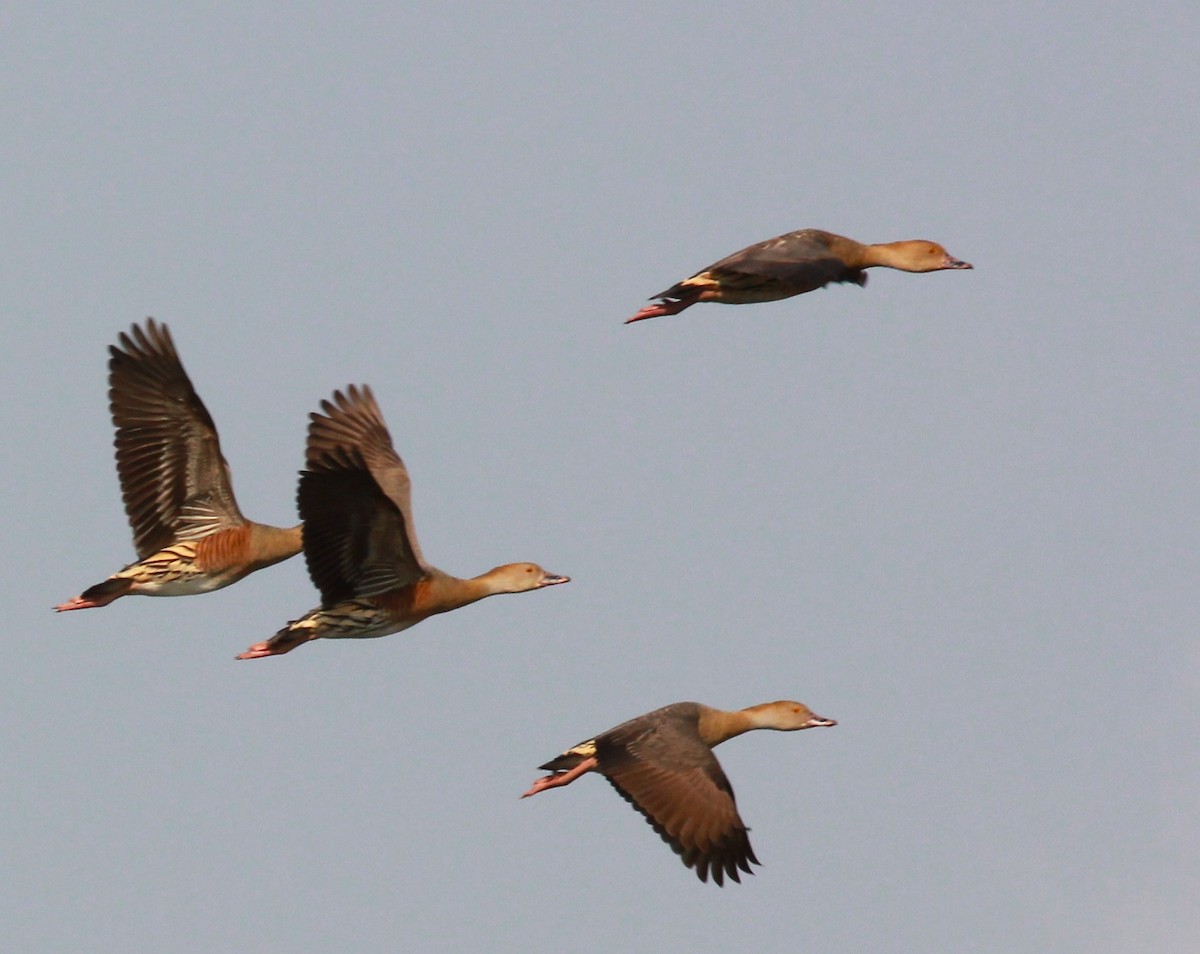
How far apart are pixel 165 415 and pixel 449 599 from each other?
11.4 ft

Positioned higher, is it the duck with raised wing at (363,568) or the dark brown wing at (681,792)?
the duck with raised wing at (363,568)

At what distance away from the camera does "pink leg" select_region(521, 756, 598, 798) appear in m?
23.1

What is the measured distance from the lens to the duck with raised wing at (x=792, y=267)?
23578mm

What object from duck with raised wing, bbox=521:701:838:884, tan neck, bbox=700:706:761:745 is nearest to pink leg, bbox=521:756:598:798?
duck with raised wing, bbox=521:701:838:884

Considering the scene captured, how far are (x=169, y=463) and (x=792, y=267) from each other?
6.18 metres

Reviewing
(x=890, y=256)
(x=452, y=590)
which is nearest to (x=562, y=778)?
(x=452, y=590)

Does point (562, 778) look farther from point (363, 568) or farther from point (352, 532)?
point (352, 532)

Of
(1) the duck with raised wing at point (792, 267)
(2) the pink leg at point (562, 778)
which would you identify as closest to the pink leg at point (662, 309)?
(1) the duck with raised wing at point (792, 267)

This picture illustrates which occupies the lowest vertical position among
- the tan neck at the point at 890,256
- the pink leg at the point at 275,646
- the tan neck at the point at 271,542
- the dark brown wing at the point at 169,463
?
the pink leg at the point at 275,646

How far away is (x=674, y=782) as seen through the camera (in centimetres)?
2272

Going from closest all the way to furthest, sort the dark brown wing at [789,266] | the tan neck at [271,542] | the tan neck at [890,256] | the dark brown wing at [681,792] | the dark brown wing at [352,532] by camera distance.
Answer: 1. the dark brown wing at [352,532]
2. the dark brown wing at [681,792]
3. the dark brown wing at [789,266]
4. the tan neck at [271,542]
5. the tan neck at [890,256]

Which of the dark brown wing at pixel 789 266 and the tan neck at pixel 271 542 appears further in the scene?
the tan neck at pixel 271 542

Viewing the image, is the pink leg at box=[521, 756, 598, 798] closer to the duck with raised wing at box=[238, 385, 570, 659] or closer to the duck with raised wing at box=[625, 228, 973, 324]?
the duck with raised wing at box=[238, 385, 570, 659]

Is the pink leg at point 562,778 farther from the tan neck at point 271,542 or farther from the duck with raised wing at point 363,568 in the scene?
the tan neck at point 271,542
